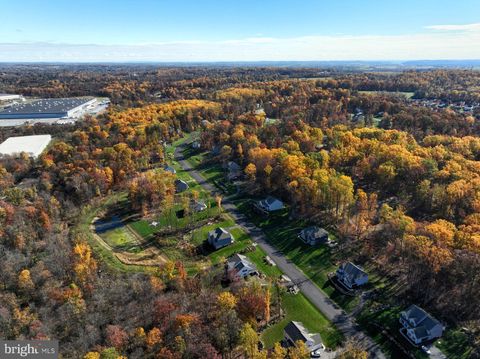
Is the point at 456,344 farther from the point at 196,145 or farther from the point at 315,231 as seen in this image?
the point at 196,145

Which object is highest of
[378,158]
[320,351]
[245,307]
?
[378,158]

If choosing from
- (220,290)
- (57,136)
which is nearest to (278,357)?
(220,290)

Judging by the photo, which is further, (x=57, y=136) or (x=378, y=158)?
(x=57, y=136)

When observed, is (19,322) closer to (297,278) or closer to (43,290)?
(43,290)

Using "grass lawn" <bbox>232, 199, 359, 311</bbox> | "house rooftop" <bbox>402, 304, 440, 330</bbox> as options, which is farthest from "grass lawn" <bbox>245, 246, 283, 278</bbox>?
"house rooftop" <bbox>402, 304, 440, 330</bbox>

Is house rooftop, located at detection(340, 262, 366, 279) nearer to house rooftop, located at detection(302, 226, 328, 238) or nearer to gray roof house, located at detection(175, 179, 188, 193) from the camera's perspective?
house rooftop, located at detection(302, 226, 328, 238)

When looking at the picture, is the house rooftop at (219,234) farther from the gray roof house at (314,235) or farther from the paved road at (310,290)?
the gray roof house at (314,235)

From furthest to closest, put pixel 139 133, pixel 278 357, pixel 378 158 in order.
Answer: pixel 139 133
pixel 378 158
pixel 278 357
